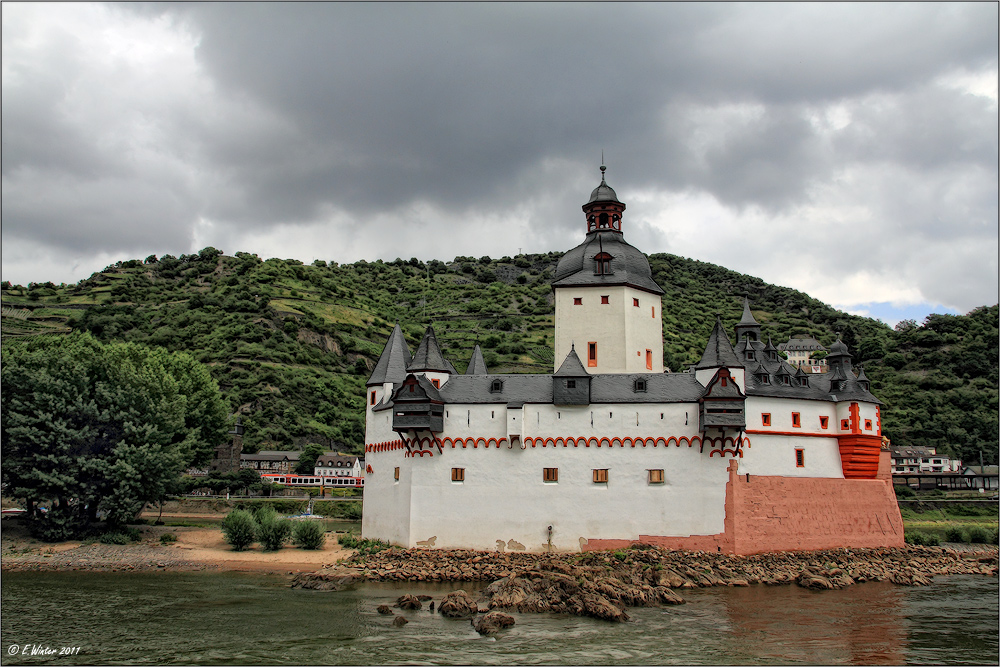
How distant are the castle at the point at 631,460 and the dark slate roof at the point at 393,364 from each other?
0.61 metres

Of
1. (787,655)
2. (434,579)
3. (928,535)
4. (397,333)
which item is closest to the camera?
(787,655)

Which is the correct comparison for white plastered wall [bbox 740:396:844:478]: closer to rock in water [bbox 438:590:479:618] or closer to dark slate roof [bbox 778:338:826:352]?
rock in water [bbox 438:590:479:618]

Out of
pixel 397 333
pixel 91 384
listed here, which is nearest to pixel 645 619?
pixel 397 333

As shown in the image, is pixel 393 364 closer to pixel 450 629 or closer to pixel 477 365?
pixel 477 365

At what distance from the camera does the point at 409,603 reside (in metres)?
26.8

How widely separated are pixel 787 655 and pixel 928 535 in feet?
104

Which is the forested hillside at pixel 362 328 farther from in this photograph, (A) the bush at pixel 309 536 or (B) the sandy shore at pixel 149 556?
(A) the bush at pixel 309 536

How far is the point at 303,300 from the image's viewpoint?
115438mm

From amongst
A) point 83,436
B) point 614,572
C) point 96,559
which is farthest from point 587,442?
point 83,436

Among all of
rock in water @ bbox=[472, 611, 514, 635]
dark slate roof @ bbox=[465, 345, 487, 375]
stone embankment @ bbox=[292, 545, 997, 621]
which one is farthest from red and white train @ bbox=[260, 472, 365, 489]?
rock in water @ bbox=[472, 611, 514, 635]

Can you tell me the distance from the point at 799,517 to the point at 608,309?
1355 cm

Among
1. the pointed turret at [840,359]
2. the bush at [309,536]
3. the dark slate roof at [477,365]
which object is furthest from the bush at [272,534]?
the pointed turret at [840,359]

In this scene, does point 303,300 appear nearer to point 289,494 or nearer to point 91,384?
point 289,494

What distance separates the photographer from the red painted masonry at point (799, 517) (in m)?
34.5
